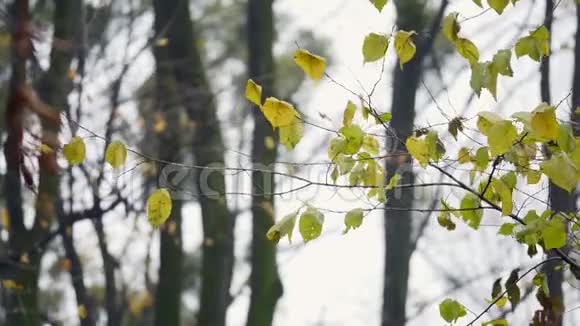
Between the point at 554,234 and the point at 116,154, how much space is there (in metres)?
1.12

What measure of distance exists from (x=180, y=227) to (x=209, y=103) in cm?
97

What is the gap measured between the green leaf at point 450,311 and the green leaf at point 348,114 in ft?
2.00

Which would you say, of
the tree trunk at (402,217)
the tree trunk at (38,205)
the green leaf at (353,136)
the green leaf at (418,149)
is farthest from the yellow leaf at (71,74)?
the green leaf at (418,149)

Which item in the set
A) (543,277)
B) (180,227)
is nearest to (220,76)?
(180,227)

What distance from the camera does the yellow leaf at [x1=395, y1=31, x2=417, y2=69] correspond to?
2197 millimetres

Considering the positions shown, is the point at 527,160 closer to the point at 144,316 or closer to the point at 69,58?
the point at 69,58

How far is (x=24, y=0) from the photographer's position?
3.96 ft

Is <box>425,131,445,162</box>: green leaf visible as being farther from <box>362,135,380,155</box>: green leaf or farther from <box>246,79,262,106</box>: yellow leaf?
<box>246,79,262,106</box>: yellow leaf

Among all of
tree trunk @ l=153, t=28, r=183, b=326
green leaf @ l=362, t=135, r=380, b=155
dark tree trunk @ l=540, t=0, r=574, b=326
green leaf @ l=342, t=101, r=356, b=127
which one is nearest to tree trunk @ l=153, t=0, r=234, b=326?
tree trunk @ l=153, t=28, r=183, b=326

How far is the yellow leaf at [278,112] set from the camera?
2128 mm

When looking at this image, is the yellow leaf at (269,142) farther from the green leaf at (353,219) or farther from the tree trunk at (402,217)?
the green leaf at (353,219)

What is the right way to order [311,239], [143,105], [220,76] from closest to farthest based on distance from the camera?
[311,239] → [143,105] → [220,76]

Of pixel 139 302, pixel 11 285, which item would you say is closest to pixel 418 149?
pixel 11 285

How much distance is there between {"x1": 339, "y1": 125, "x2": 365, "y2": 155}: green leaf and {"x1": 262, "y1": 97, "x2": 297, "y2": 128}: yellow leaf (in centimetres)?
14
